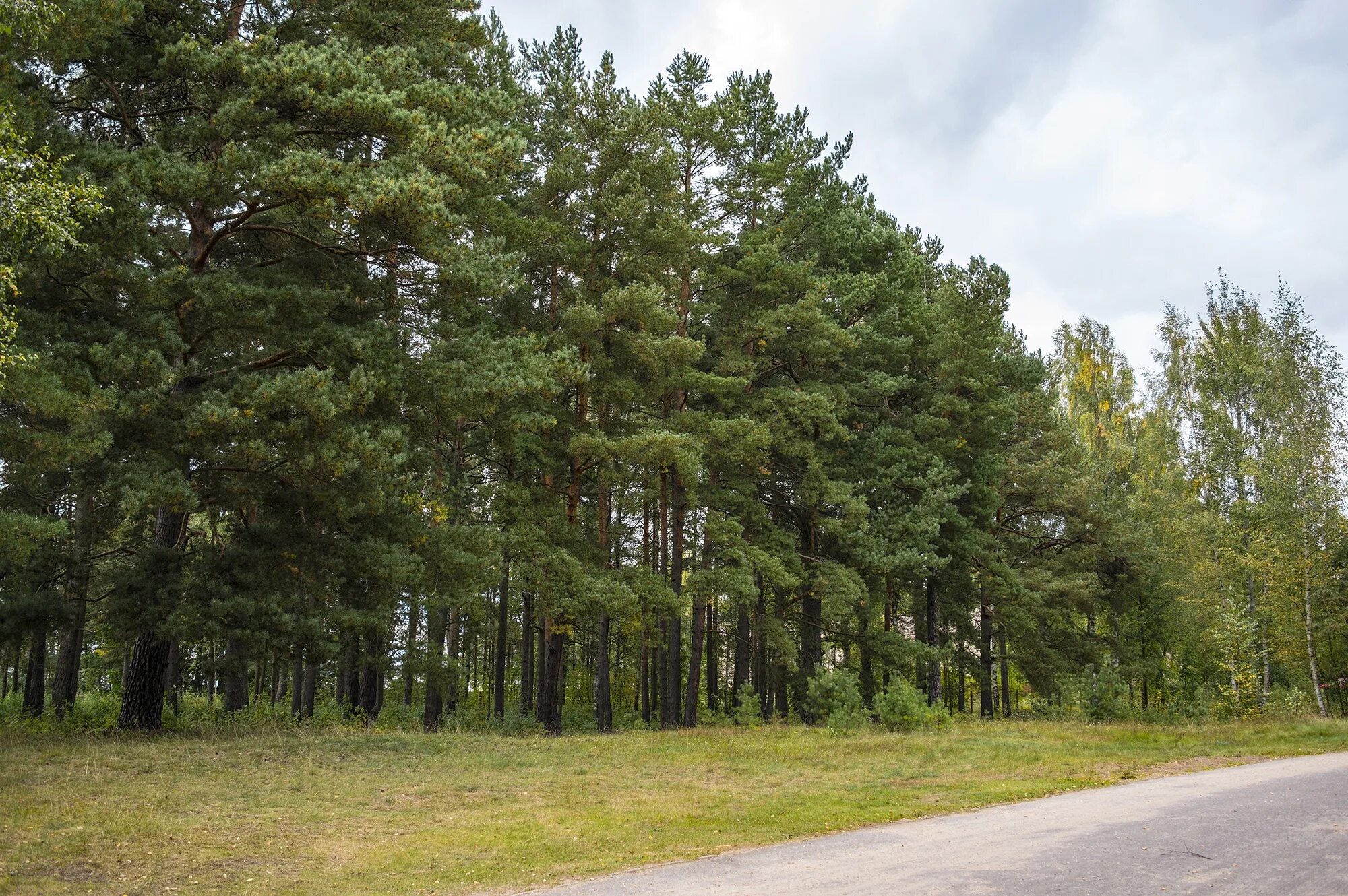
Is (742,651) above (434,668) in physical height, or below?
below

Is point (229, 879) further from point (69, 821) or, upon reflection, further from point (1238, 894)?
point (1238, 894)

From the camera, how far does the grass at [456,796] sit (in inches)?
286

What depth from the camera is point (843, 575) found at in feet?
74.9

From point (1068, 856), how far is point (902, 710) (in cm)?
1383

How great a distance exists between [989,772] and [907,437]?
13096mm

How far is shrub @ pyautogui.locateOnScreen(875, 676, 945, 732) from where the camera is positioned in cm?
2091

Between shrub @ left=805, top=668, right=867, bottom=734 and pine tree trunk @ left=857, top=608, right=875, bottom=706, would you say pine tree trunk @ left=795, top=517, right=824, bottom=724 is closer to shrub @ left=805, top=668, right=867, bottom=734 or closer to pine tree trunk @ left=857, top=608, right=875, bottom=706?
pine tree trunk @ left=857, top=608, right=875, bottom=706

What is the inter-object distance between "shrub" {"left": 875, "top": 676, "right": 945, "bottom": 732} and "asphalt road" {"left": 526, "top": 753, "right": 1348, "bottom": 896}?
10527mm

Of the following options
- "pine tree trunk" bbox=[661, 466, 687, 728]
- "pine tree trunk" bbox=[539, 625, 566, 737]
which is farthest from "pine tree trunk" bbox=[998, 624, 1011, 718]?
"pine tree trunk" bbox=[539, 625, 566, 737]

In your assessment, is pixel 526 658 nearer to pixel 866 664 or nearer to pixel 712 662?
pixel 712 662

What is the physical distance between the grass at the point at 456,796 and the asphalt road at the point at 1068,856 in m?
0.80

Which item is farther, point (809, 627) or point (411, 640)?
point (809, 627)

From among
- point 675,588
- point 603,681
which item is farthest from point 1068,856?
point 603,681

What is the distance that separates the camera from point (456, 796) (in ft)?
36.5
